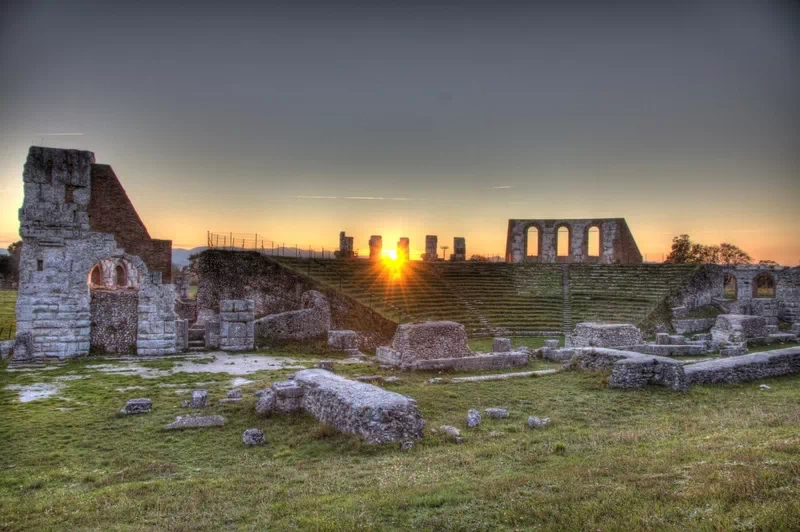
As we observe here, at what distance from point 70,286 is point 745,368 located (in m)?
21.7

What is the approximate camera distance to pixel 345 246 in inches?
1523

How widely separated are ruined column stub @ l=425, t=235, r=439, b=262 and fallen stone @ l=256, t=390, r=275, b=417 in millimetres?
32739

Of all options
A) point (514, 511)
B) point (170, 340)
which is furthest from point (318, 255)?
point (514, 511)

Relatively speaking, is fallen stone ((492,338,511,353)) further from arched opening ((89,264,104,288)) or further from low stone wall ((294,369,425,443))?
arched opening ((89,264,104,288))

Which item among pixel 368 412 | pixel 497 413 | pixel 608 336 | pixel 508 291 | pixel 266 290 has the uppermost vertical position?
pixel 508 291

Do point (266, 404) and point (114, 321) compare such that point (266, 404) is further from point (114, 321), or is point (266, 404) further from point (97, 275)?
point (97, 275)

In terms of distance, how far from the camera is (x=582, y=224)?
43531 millimetres

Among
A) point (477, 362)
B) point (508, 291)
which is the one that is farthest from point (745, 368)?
point (508, 291)

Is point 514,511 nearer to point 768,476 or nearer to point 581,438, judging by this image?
point 768,476

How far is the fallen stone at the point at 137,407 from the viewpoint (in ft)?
36.0

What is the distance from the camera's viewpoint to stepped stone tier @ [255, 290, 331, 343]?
858 inches

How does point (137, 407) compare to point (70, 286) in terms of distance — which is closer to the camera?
point (137, 407)

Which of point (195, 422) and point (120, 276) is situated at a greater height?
point (120, 276)

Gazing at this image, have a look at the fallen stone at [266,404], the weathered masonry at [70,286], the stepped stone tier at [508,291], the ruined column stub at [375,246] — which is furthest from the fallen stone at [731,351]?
the ruined column stub at [375,246]
